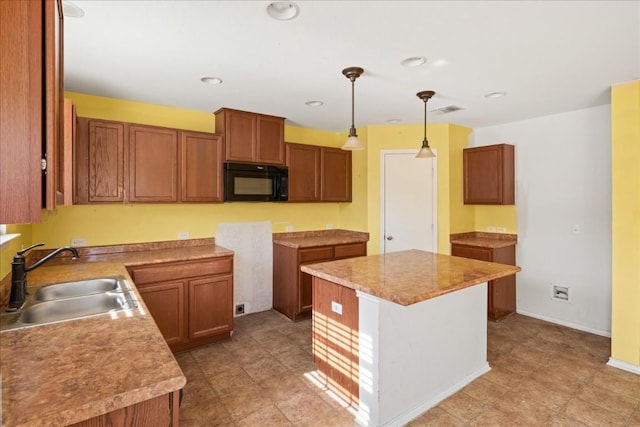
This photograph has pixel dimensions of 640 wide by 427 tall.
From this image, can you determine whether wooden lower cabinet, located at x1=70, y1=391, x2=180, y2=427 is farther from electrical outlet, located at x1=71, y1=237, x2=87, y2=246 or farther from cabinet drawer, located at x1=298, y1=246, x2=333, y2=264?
cabinet drawer, located at x1=298, y1=246, x2=333, y2=264

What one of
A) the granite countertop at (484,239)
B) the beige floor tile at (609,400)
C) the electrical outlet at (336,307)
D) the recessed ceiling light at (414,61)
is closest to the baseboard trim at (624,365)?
the beige floor tile at (609,400)

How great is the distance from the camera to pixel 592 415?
2213 millimetres

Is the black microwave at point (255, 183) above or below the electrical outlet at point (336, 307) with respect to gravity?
above

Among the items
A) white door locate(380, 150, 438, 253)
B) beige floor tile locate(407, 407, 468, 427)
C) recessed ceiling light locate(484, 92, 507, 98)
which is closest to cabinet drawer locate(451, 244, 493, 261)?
white door locate(380, 150, 438, 253)

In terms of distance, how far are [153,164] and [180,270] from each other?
1.05m

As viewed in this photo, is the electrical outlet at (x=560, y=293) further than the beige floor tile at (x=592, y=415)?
Yes

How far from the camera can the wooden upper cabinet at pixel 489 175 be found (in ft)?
13.5

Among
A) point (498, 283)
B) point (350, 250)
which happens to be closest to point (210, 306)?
point (350, 250)

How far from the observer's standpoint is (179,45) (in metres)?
2.17

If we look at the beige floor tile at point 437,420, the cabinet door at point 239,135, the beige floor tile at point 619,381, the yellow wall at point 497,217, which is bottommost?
the beige floor tile at point 437,420

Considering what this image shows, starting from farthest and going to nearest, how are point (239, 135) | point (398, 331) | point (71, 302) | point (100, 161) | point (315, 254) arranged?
point (315, 254) < point (239, 135) < point (100, 161) < point (398, 331) < point (71, 302)

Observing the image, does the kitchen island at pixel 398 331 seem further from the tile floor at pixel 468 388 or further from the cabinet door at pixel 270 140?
the cabinet door at pixel 270 140

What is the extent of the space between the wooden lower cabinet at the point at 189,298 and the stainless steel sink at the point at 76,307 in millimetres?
869

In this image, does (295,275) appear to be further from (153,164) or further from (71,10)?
(71,10)
